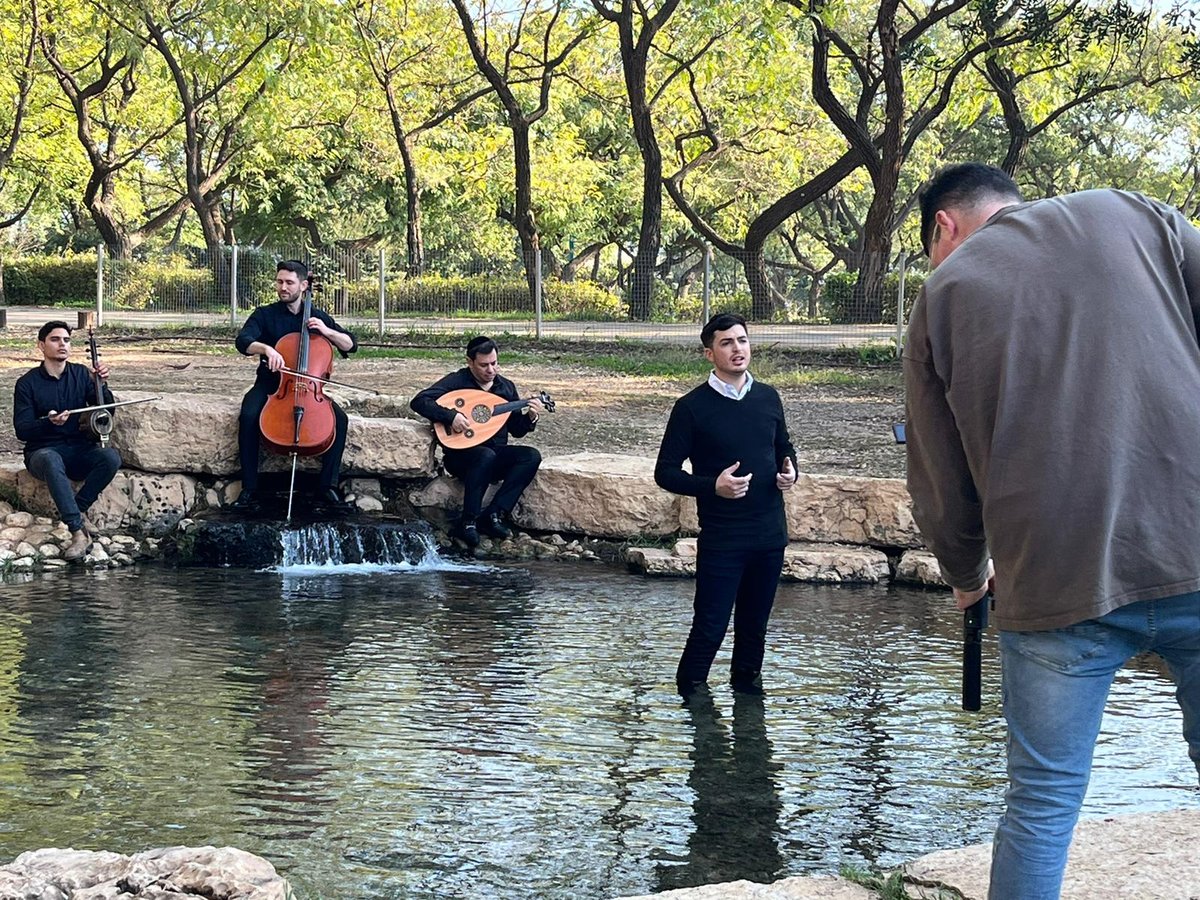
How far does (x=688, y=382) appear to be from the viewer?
1834 cm

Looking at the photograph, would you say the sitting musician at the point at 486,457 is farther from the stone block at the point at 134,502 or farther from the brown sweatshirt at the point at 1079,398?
the brown sweatshirt at the point at 1079,398

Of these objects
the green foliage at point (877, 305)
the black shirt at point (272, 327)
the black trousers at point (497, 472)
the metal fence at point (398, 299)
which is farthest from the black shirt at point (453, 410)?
the green foliage at point (877, 305)

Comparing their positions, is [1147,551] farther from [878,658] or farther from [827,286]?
[827,286]

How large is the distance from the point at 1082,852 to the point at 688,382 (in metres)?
14.6

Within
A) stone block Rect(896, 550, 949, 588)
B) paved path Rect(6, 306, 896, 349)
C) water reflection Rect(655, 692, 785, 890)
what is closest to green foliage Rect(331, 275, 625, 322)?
paved path Rect(6, 306, 896, 349)

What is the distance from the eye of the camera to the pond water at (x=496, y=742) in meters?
4.69

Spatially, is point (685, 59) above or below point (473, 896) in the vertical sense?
above

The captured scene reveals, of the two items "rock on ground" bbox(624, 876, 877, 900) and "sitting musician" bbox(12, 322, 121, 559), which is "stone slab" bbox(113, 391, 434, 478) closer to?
"sitting musician" bbox(12, 322, 121, 559)

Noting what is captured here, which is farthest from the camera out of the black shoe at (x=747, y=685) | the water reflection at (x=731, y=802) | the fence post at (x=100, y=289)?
A: the fence post at (x=100, y=289)

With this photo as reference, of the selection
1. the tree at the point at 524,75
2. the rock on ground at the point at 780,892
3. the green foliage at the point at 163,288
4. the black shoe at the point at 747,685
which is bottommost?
the black shoe at the point at 747,685

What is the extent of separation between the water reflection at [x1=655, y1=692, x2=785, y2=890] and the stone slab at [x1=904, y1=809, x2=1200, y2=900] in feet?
2.81

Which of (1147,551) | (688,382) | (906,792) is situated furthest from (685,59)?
(1147,551)

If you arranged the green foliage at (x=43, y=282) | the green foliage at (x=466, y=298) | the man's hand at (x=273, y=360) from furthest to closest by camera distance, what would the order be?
1. the green foliage at (x=43, y=282)
2. the green foliage at (x=466, y=298)
3. the man's hand at (x=273, y=360)

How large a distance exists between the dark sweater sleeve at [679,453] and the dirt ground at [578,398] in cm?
526
